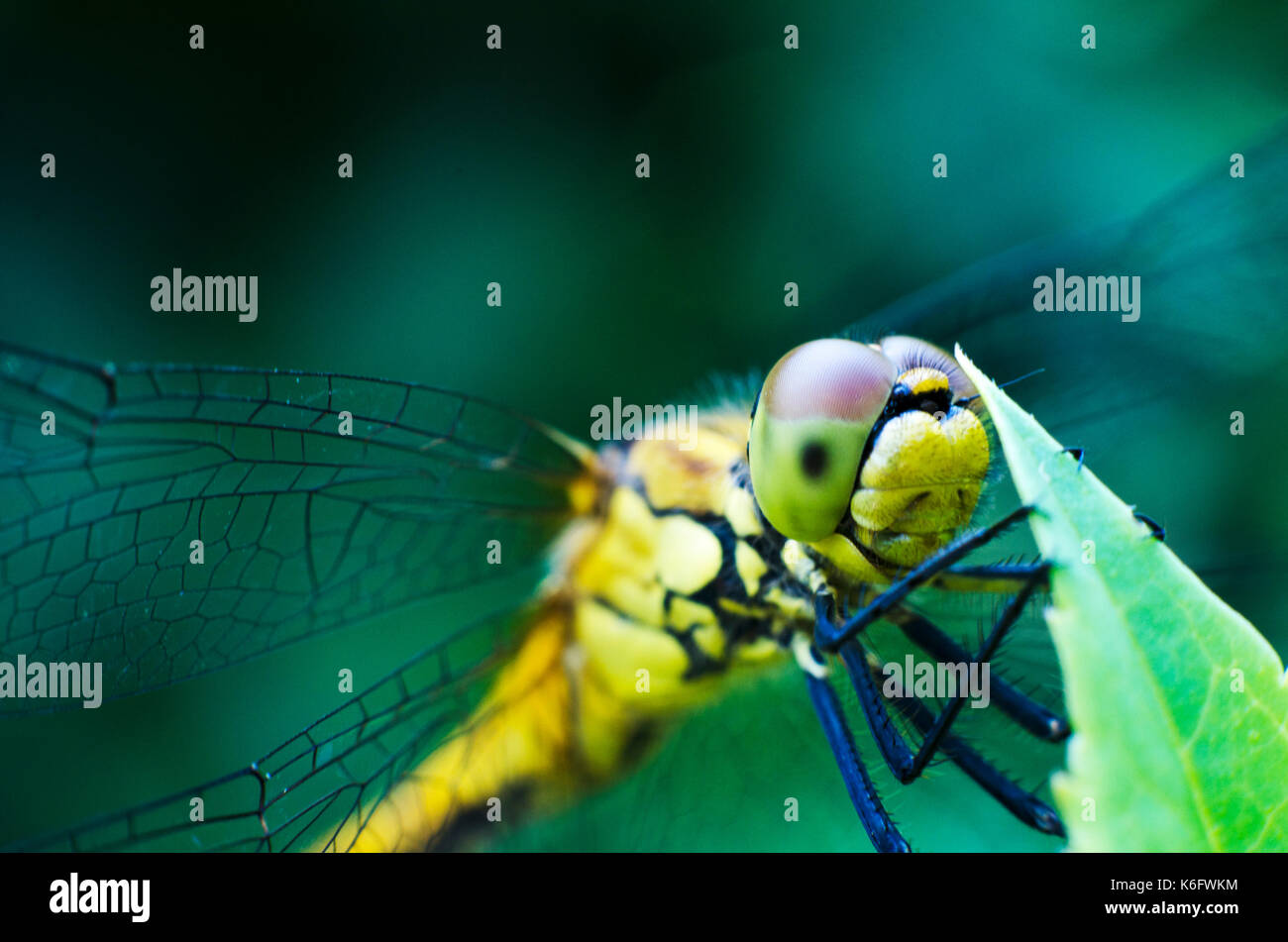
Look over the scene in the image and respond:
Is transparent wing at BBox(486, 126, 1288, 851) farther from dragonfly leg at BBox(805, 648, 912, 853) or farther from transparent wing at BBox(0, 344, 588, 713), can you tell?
transparent wing at BBox(0, 344, 588, 713)

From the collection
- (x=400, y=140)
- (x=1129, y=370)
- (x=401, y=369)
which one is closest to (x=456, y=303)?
(x=401, y=369)

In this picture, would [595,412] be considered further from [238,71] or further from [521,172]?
[238,71]

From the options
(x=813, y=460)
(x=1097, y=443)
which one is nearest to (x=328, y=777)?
(x=813, y=460)

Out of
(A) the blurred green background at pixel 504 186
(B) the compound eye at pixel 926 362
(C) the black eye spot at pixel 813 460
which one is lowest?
(C) the black eye spot at pixel 813 460

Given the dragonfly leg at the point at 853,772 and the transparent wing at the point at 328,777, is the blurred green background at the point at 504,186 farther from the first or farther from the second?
the dragonfly leg at the point at 853,772

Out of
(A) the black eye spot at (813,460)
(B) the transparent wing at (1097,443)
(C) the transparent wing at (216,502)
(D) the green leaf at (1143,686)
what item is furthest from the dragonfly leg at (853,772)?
(C) the transparent wing at (216,502)

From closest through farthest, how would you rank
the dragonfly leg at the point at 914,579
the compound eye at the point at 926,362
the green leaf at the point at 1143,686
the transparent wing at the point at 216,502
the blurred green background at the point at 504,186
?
the green leaf at the point at 1143,686
the dragonfly leg at the point at 914,579
the compound eye at the point at 926,362
the transparent wing at the point at 216,502
the blurred green background at the point at 504,186
